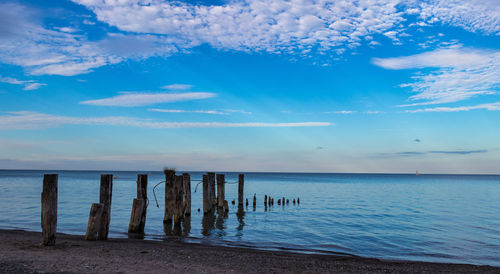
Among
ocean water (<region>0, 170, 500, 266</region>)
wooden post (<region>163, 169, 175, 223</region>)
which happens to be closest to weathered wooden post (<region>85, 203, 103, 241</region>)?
ocean water (<region>0, 170, 500, 266</region>)

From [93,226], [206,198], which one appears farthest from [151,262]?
[206,198]

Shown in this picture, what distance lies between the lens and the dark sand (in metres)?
8.57

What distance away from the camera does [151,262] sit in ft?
31.2

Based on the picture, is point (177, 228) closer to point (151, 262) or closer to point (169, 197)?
point (169, 197)

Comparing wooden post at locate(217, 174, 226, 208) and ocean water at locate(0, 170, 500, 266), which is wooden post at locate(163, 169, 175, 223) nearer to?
ocean water at locate(0, 170, 500, 266)

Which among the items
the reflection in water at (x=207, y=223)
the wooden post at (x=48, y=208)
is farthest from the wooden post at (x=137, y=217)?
the wooden post at (x=48, y=208)

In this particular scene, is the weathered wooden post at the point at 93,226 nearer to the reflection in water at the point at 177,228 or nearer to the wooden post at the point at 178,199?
the reflection in water at the point at 177,228

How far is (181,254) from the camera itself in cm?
1091

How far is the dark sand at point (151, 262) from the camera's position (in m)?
8.57

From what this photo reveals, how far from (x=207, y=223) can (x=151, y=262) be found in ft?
35.6

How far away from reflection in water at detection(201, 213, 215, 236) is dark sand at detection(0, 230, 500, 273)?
5.55 m

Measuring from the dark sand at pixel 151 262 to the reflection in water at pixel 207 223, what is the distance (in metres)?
5.55

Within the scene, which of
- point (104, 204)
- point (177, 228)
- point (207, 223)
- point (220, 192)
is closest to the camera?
point (104, 204)

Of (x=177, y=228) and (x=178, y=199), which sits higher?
(x=178, y=199)
